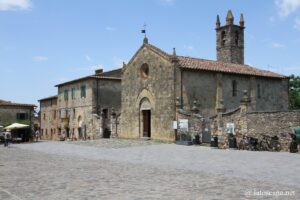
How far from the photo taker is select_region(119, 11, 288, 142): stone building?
99.4ft

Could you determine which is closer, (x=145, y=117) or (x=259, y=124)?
(x=259, y=124)

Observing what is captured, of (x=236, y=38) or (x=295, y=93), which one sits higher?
(x=236, y=38)

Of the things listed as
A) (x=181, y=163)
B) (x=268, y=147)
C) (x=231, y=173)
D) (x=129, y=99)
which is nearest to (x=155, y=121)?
(x=129, y=99)

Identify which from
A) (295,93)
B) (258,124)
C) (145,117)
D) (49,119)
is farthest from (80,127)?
(295,93)

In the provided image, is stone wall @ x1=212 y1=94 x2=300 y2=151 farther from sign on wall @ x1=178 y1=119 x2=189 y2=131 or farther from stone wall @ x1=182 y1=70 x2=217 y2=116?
stone wall @ x1=182 y1=70 x2=217 y2=116

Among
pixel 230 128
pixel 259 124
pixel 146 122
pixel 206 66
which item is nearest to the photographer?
pixel 259 124

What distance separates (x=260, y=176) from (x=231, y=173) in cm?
108

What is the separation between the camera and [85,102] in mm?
43562

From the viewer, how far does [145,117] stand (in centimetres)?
3412

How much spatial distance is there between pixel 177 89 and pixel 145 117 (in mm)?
5180

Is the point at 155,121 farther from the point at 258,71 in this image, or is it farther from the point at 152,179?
the point at 152,179

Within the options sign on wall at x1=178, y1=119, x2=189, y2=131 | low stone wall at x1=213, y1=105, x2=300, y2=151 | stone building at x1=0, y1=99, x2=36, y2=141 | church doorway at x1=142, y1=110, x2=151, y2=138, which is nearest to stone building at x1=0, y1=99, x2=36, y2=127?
stone building at x1=0, y1=99, x2=36, y2=141

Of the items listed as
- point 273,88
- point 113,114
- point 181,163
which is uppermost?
point 273,88

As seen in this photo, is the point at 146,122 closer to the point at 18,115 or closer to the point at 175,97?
the point at 175,97
